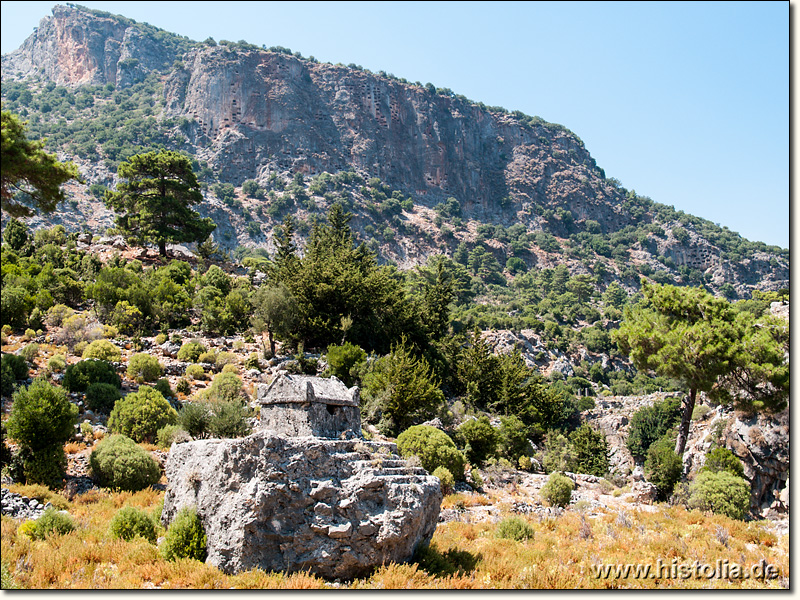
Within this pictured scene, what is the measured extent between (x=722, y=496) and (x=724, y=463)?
3535mm

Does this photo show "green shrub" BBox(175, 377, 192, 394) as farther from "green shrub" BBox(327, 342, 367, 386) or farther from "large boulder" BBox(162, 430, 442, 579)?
"large boulder" BBox(162, 430, 442, 579)

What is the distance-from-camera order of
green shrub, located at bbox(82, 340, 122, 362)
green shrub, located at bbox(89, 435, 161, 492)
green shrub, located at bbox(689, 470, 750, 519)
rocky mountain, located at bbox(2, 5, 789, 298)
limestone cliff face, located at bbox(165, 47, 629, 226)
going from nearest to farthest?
green shrub, located at bbox(89, 435, 161, 492) → green shrub, located at bbox(689, 470, 750, 519) → green shrub, located at bbox(82, 340, 122, 362) → rocky mountain, located at bbox(2, 5, 789, 298) → limestone cliff face, located at bbox(165, 47, 629, 226)

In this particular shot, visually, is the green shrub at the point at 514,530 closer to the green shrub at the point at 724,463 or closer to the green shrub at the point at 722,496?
the green shrub at the point at 722,496

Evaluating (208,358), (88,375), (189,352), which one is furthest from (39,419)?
(208,358)

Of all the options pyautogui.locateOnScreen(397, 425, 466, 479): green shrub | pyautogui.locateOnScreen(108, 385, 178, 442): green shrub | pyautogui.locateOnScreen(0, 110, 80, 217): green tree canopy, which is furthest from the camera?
pyautogui.locateOnScreen(397, 425, 466, 479): green shrub

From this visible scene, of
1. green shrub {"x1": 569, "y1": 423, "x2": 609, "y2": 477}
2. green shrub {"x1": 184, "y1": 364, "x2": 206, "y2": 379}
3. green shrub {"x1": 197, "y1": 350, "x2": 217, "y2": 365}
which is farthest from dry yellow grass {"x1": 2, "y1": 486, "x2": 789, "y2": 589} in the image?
green shrub {"x1": 569, "y1": 423, "x2": 609, "y2": 477}

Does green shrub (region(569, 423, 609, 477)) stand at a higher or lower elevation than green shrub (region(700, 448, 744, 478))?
lower

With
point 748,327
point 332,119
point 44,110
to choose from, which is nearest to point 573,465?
point 748,327

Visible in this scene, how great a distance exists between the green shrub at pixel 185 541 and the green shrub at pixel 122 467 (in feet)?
17.0

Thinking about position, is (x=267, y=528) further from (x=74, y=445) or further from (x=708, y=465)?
(x=708, y=465)

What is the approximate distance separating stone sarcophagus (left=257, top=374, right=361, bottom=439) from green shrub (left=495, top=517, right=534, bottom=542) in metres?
3.99

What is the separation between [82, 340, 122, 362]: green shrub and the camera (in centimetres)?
1922

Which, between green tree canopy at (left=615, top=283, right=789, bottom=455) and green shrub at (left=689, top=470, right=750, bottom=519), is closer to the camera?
green shrub at (left=689, top=470, right=750, bottom=519)

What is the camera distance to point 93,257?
A: 103 feet
